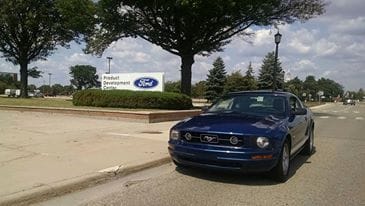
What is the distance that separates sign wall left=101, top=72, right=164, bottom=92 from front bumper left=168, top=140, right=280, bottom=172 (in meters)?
18.4

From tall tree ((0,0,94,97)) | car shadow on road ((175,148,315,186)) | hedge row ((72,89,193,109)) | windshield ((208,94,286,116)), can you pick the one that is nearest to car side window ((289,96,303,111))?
windshield ((208,94,286,116))

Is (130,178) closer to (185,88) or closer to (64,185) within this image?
(64,185)

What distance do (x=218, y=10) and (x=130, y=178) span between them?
20.5 m

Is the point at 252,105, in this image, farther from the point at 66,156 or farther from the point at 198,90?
the point at 198,90

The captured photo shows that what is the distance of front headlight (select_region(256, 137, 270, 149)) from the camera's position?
745 cm

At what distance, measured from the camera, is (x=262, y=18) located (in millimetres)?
30984

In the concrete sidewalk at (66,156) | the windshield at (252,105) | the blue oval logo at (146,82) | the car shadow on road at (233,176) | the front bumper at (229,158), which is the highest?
the blue oval logo at (146,82)

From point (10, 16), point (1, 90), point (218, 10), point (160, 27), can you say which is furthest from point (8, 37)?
point (1, 90)

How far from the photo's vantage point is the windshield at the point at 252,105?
9094mm

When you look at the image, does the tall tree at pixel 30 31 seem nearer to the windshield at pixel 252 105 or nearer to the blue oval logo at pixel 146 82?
the blue oval logo at pixel 146 82

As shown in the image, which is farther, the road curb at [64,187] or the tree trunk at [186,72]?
the tree trunk at [186,72]

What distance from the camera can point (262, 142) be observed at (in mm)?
7469

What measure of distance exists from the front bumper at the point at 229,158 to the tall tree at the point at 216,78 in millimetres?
60550

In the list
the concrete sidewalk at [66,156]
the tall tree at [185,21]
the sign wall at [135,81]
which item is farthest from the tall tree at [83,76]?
the concrete sidewalk at [66,156]
